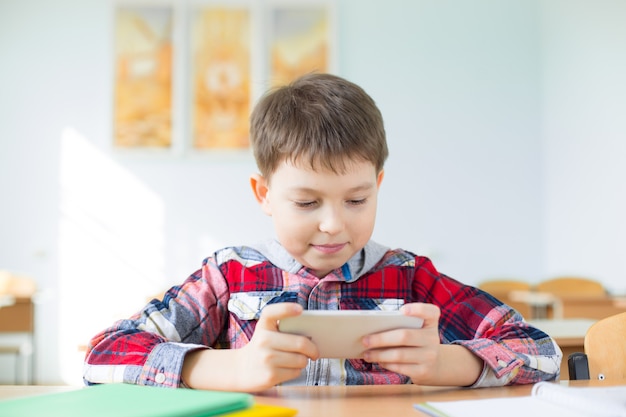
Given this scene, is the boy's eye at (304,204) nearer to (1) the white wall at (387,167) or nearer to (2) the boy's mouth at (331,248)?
(2) the boy's mouth at (331,248)

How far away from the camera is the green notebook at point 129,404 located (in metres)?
0.79

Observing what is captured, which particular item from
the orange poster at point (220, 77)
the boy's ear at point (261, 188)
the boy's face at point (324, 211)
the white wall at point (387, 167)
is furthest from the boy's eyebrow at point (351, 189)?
the orange poster at point (220, 77)

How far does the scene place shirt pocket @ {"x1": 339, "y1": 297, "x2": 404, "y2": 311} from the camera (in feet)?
4.46

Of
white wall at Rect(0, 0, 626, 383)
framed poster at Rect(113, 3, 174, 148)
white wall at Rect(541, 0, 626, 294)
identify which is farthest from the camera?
framed poster at Rect(113, 3, 174, 148)

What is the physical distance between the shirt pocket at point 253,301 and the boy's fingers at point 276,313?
15.3 inches

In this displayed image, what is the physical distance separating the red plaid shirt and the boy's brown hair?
0.19 metres

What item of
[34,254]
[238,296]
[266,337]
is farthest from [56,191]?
[266,337]

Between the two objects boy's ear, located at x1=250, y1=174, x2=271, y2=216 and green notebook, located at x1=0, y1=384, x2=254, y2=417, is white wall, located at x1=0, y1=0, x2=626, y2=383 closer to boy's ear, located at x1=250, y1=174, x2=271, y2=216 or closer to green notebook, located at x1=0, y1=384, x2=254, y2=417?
boy's ear, located at x1=250, y1=174, x2=271, y2=216

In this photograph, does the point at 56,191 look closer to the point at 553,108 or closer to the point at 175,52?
the point at 175,52

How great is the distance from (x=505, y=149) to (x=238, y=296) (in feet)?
18.6

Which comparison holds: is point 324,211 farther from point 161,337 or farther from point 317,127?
point 161,337

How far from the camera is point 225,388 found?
1.04 meters

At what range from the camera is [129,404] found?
2.75 feet

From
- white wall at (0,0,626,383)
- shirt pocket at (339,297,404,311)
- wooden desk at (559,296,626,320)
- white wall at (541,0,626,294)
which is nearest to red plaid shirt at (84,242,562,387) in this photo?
shirt pocket at (339,297,404,311)
